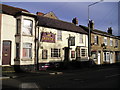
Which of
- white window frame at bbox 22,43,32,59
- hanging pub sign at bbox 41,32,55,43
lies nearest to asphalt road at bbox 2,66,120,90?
white window frame at bbox 22,43,32,59

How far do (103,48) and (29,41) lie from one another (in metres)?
17.6

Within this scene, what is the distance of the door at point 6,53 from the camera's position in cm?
1573

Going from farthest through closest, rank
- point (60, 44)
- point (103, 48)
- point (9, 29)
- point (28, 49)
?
point (103, 48)
point (60, 44)
point (28, 49)
point (9, 29)

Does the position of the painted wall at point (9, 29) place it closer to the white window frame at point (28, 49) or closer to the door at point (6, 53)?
the door at point (6, 53)

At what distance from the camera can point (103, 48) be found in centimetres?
2939

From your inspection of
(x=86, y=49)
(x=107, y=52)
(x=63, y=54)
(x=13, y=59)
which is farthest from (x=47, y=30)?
(x=107, y=52)

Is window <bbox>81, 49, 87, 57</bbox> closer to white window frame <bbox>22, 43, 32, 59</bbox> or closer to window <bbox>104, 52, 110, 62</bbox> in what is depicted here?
window <bbox>104, 52, 110, 62</bbox>

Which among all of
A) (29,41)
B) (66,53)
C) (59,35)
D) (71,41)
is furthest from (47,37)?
(71,41)

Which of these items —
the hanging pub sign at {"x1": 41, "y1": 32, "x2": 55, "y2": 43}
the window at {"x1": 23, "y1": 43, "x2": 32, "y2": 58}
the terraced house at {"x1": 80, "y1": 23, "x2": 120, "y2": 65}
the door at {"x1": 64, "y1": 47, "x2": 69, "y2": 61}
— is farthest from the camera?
the terraced house at {"x1": 80, "y1": 23, "x2": 120, "y2": 65}

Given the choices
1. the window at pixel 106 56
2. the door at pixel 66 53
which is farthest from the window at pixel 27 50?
the window at pixel 106 56

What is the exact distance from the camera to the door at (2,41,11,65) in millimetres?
15734

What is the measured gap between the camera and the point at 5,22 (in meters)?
15.9

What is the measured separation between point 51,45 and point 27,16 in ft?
17.0

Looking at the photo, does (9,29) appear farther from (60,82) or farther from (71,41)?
(71,41)
